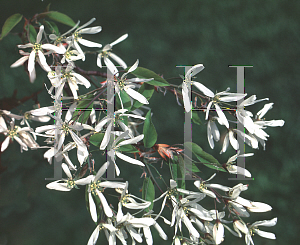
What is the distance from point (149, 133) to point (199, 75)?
519 millimetres

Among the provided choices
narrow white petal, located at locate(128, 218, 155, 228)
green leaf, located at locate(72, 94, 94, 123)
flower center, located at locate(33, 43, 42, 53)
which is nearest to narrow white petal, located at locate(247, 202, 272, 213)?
narrow white petal, located at locate(128, 218, 155, 228)

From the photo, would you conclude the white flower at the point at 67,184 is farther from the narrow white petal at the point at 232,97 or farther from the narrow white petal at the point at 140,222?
the narrow white petal at the point at 232,97

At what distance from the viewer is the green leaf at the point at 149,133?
16.5 inches

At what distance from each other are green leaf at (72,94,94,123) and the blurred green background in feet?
1.37

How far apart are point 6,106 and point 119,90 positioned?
0.28m

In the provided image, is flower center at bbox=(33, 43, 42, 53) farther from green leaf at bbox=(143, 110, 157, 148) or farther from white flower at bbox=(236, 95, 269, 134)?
white flower at bbox=(236, 95, 269, 134)

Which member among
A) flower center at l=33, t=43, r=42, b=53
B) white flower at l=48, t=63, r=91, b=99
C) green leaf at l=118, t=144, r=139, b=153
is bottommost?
green leaf at l=118, t=144, r=139, b=153

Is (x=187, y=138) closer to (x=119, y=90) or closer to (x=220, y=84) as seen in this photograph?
(x=119, y=90)

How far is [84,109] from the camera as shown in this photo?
40 cm

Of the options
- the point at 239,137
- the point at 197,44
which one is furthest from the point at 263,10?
the point at 239,137

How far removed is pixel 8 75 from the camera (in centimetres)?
69

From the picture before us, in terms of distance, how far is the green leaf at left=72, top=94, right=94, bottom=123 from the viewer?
40cm

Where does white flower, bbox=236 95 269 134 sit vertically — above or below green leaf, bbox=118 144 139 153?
above

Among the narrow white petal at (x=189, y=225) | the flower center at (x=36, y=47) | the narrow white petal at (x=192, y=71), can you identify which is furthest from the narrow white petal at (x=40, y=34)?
the narrow white petal at (x=189, y=225)
